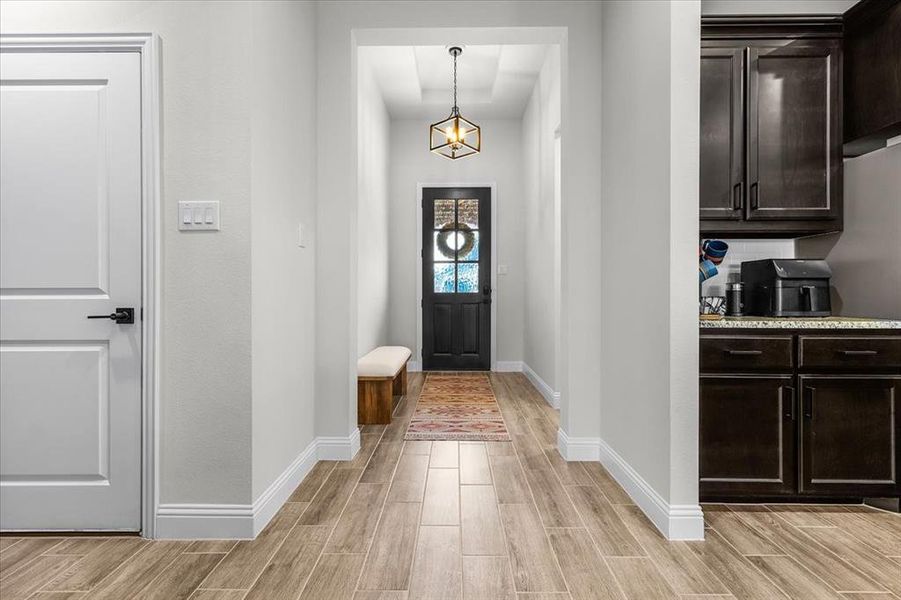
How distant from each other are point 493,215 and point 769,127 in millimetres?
3879

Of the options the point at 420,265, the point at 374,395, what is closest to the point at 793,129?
the point at 374,395

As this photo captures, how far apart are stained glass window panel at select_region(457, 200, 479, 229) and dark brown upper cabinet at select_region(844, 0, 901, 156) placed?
4.11m

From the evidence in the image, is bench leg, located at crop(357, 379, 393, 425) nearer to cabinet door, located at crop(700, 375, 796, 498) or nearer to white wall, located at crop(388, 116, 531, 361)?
cabinet door, located at crop(700, 375, 796, 498)

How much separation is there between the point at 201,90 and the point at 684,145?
1.94 metres

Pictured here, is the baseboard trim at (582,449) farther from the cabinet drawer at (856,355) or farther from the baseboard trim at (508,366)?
the baseboard trim at (508,366)

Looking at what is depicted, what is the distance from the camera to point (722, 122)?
2.56m

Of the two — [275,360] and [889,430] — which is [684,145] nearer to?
[889,430]

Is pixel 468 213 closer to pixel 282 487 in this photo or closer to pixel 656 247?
pixel 656 247

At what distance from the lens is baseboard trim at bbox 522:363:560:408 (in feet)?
14.4

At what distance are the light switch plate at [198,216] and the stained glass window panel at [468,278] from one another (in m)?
4.45

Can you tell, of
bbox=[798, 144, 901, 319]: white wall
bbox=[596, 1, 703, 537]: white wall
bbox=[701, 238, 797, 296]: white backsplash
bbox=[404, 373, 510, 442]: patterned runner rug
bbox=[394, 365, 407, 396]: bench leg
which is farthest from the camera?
bbox=[394, 365, 407, 396]: bench leg

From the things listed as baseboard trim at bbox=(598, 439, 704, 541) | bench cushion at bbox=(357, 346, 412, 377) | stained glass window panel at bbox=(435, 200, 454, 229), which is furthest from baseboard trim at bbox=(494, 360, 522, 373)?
baseboard trim at bbox=(598, 439, 704, 541)

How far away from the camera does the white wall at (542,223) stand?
175 inches

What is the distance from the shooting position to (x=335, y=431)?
3082mm
